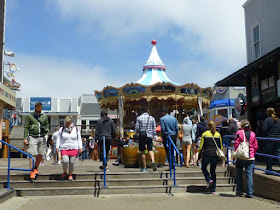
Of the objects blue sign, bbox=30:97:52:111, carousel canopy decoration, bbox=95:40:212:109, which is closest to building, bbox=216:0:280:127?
carousel canopy decoration, bbox=95:40:212:109

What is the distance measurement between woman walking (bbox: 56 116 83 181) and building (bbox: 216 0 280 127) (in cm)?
645

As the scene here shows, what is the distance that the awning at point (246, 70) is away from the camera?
412 inches

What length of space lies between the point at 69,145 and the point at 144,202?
231 centimetres

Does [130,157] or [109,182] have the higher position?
[130,157]

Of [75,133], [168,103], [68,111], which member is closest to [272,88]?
[75,133]

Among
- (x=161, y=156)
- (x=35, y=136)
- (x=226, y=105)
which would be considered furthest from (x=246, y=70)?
(x=226, y=105)

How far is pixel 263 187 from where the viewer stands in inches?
285

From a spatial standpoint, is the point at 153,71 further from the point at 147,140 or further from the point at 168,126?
the point at 147,140

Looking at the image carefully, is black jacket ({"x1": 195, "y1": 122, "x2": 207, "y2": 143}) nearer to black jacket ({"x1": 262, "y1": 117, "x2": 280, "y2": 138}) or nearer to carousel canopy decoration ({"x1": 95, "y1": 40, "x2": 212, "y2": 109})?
black jacket ({"x1": 262, "y1": 117, "x2": 280, "y2": 138})

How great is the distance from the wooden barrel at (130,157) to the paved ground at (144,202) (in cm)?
299

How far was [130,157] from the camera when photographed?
34.2 feet

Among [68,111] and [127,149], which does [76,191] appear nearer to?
[127,149]

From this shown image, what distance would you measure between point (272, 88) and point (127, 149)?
558cm

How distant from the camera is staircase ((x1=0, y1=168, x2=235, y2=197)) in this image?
7.55 m
